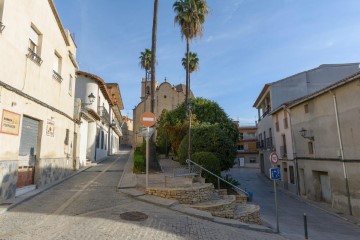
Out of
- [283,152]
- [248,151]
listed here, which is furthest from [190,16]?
[248,151]

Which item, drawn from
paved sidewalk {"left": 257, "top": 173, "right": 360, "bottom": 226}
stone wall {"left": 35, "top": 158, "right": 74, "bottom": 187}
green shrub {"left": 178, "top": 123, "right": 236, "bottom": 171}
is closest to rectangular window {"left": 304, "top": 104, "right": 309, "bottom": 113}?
paved sidewalk {"left": 257, "top": 173, "right": 360, "bottom": 226}

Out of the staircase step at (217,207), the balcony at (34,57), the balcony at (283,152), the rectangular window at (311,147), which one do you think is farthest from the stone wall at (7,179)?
the balcony at (283,152)

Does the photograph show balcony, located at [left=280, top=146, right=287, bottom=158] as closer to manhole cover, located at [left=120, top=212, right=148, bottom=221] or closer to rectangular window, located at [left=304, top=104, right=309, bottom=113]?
rectangular window, located at [left=304, top=104, right=309, bottom=113]

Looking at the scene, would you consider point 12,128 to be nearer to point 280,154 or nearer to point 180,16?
point 180,16

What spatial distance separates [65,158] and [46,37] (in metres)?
6.46

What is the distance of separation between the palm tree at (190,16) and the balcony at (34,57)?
1386 centimetres

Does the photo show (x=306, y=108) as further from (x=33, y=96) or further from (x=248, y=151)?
(x=248, y=151)

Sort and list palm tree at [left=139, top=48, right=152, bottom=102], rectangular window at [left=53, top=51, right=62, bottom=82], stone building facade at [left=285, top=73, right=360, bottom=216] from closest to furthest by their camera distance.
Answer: rectangular window at [left=53, top=51, right=62, bottom=82] → stone building facade at [left=285, top=73, right=360, bottom=216] → palm tree at [left=139, top=48, right=152, bottom=102]

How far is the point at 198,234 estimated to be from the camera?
251 inches

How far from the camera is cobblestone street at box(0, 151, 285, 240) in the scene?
571cm

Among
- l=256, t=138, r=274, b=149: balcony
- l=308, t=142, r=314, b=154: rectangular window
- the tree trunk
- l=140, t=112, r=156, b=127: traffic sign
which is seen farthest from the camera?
l=256, t=138, r=274, b=149: balcony

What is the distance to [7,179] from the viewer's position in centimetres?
774

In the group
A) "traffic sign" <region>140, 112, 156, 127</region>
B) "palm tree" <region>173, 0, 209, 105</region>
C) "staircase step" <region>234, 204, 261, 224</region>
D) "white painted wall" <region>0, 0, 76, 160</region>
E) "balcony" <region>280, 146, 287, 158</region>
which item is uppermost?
"palm tree" <region>173, 0, 209, 105</region>

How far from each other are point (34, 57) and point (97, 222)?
6925mm
